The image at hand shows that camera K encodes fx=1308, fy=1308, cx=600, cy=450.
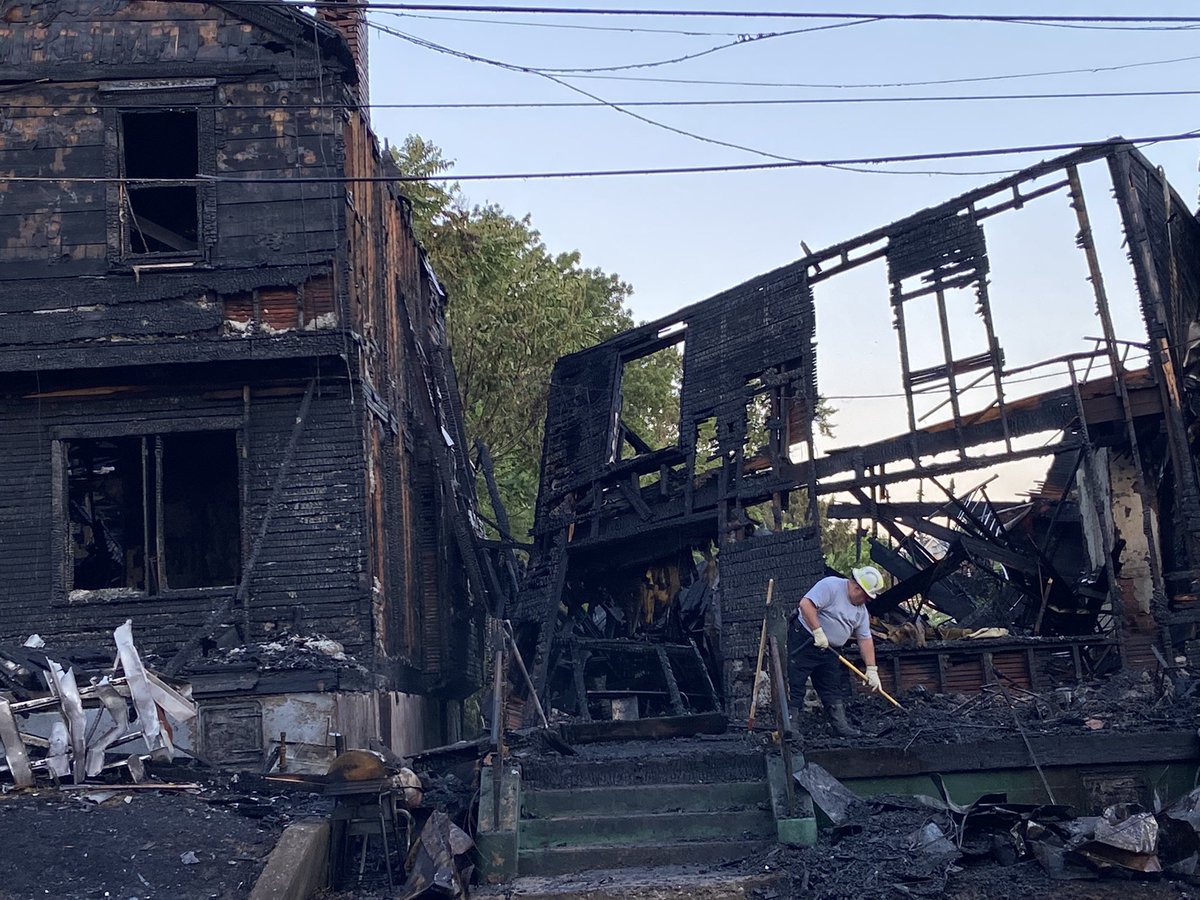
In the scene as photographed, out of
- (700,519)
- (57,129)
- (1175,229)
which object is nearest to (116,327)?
(57,129)

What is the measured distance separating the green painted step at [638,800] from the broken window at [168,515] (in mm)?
7316

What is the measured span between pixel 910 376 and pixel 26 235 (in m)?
10.2

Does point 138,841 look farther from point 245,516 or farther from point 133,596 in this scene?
point 245,516

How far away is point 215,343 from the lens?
1356cm

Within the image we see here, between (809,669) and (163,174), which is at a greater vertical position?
(163,174)

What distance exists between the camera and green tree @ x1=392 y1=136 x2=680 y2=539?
2647cm

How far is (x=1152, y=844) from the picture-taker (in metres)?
8.56

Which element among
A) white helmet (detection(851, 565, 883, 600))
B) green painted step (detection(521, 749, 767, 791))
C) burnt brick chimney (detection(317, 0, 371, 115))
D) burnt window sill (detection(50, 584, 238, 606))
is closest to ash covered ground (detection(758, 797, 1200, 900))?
green painted step (detection(521, 749, 767, 791))

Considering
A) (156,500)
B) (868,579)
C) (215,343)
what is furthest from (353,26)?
(868,579)

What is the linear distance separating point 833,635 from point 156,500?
7205 millimetres

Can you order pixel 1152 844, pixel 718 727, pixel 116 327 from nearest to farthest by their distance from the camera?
pixel 1152 844
pixel 718 727
pixel 116 327

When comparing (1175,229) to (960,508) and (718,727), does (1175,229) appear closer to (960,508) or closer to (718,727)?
(960,508)

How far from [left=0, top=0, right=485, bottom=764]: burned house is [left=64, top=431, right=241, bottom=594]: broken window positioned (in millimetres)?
981

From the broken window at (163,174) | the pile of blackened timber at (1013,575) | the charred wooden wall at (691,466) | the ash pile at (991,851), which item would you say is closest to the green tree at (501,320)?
the charred wooden wall at (691,466)
